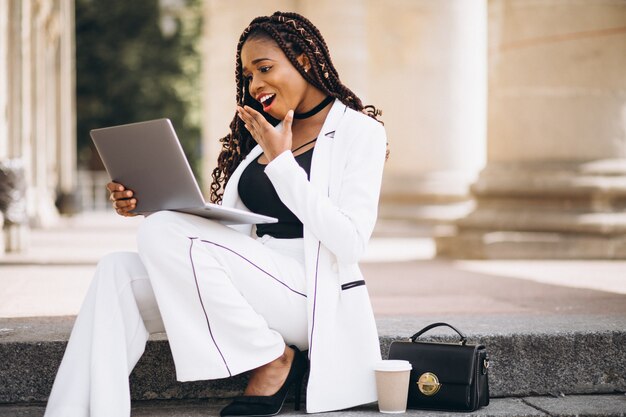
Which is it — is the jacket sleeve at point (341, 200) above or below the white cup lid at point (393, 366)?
above

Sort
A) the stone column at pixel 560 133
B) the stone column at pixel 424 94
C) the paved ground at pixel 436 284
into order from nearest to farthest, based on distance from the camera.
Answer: the paved ground at pixel 436 284, the stone column at pixel 560 133, the stone column at pixel 424 94

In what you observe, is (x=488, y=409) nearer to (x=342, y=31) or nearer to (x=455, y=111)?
(x=342, y=31)

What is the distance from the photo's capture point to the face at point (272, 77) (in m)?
4.75

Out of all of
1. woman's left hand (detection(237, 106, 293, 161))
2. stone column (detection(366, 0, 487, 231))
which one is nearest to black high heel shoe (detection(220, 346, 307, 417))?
woman's left hand (detection(237, 106, 293, 161))

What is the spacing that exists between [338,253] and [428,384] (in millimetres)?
729

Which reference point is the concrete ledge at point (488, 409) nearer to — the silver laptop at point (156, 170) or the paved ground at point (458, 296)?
the paved ground at point (458, 296)

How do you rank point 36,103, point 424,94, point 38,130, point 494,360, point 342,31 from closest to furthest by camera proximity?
1. point 494,360
2. point 342,31
3. point 424,94
4. point 36,103
5. point 38,130

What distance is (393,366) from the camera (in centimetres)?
439

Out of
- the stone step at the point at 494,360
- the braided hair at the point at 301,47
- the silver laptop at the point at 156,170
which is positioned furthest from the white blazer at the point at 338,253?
the stone step at the point at 494,360

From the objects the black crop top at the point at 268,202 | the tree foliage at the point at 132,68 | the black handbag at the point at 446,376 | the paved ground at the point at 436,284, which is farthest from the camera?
the tree foliage at the point at 132,68

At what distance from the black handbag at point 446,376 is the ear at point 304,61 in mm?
1396

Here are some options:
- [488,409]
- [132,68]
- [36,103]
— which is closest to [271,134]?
[488,409]

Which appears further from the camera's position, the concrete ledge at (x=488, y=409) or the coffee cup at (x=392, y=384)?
the concrete ledge at (x=488, y=409)

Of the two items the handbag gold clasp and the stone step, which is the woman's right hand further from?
the handbag gold clasp
